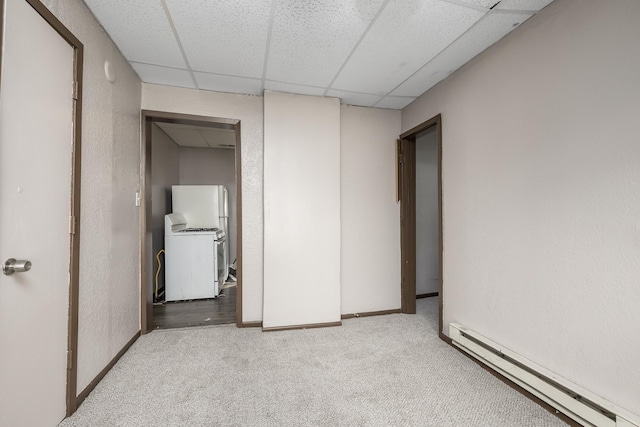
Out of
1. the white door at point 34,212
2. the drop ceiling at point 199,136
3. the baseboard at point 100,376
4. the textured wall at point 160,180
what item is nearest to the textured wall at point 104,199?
the baseboard at point 100,376

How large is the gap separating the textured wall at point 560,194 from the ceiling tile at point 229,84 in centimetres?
199

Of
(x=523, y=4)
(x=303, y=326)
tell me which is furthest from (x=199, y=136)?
(x=523, y=4)

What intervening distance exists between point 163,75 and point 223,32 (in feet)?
3.34

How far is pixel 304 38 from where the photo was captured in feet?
6.46

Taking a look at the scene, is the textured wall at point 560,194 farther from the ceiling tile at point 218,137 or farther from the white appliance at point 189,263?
the ceiling tile at point 218,137

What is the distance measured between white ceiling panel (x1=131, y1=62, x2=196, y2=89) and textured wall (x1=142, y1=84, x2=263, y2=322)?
0.15 m

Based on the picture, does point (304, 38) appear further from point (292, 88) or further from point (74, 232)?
point (74, 232)

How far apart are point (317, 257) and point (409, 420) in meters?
1.64

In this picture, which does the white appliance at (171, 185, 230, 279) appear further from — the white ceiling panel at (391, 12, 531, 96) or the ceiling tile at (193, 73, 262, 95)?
the white ceiling panel at (391, 12, 531, 96)

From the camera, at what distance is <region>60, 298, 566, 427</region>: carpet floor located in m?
1.54

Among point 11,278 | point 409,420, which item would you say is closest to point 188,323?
point 11,278

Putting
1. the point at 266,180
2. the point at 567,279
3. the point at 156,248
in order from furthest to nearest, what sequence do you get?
the point at 156,248, the point at 266,180, the point at 567,279

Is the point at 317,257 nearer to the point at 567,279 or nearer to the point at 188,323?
the point at 188,323

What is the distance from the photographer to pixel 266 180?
9.16 ft
